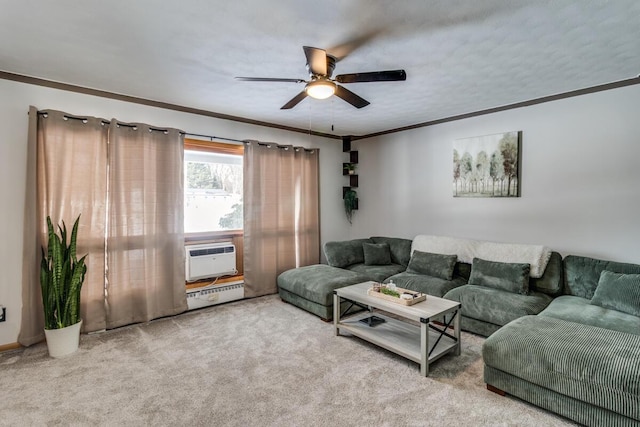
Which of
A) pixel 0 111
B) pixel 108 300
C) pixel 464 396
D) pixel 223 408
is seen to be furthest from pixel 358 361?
pixel 0 111

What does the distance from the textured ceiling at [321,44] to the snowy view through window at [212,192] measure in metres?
0.98

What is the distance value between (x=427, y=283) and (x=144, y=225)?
3311 mm

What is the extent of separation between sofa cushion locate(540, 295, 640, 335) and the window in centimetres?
379

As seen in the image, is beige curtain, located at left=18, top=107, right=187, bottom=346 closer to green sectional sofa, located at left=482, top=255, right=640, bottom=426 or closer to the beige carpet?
the beige carpet

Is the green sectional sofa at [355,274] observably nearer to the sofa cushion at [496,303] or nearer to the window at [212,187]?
the sofa cushion at [496,303]

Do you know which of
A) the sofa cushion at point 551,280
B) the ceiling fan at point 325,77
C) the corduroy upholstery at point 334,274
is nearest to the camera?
the ceiling fan at point 325,77

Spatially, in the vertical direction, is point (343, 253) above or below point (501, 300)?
above

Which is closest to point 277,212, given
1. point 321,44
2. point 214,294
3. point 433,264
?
point 214,294

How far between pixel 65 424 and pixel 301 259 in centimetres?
332

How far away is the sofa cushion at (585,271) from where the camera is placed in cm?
296

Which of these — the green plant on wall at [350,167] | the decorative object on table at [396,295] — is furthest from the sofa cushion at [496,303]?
the green plant on wall at [350,167]

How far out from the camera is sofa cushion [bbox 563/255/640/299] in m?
2.96

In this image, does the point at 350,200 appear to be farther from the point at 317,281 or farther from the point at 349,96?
the point at 349,96

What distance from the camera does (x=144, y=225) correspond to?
11.5ft
